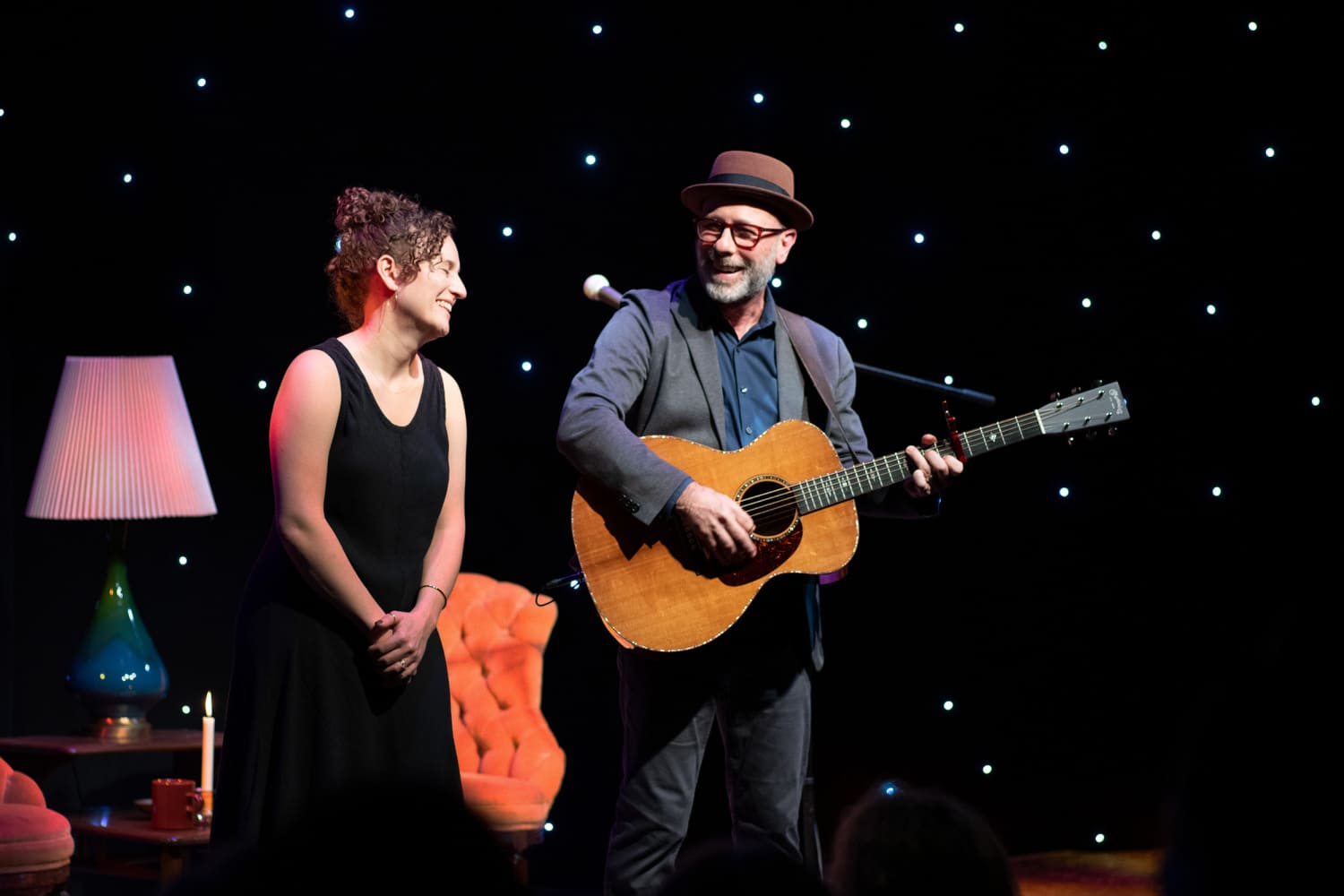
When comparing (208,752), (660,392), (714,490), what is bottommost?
(208,752)

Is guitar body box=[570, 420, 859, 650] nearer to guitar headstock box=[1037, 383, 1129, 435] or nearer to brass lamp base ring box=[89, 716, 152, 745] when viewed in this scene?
guitar headstock box=[1037, 383, 1129, 435]

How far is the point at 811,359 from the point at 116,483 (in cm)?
218

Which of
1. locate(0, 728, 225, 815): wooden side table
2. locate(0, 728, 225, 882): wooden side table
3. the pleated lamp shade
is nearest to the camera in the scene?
locate(0, 728, 225, 882): wooden side table

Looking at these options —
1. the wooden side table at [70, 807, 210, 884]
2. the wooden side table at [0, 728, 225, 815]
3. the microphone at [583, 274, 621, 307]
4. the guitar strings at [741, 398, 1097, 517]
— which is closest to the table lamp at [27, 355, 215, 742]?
the wooden side table at [0, 728, 225, 815]

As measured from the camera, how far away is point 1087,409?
3.13 metres

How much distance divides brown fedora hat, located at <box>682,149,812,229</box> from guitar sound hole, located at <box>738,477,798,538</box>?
71 cm

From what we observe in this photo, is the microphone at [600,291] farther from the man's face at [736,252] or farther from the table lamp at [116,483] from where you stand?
the table lamp at [116,483]

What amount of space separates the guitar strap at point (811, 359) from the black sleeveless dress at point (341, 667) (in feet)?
3.18

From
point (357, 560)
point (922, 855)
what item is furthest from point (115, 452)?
point (922, 855)

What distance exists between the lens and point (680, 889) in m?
1.01

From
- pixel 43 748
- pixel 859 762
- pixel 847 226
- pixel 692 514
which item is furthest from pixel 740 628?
pixel 43 748

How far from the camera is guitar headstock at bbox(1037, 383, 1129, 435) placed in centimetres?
312

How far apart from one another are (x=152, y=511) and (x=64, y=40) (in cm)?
174

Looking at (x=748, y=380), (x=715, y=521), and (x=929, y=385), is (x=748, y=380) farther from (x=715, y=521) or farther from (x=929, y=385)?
(x=929, y=385)
